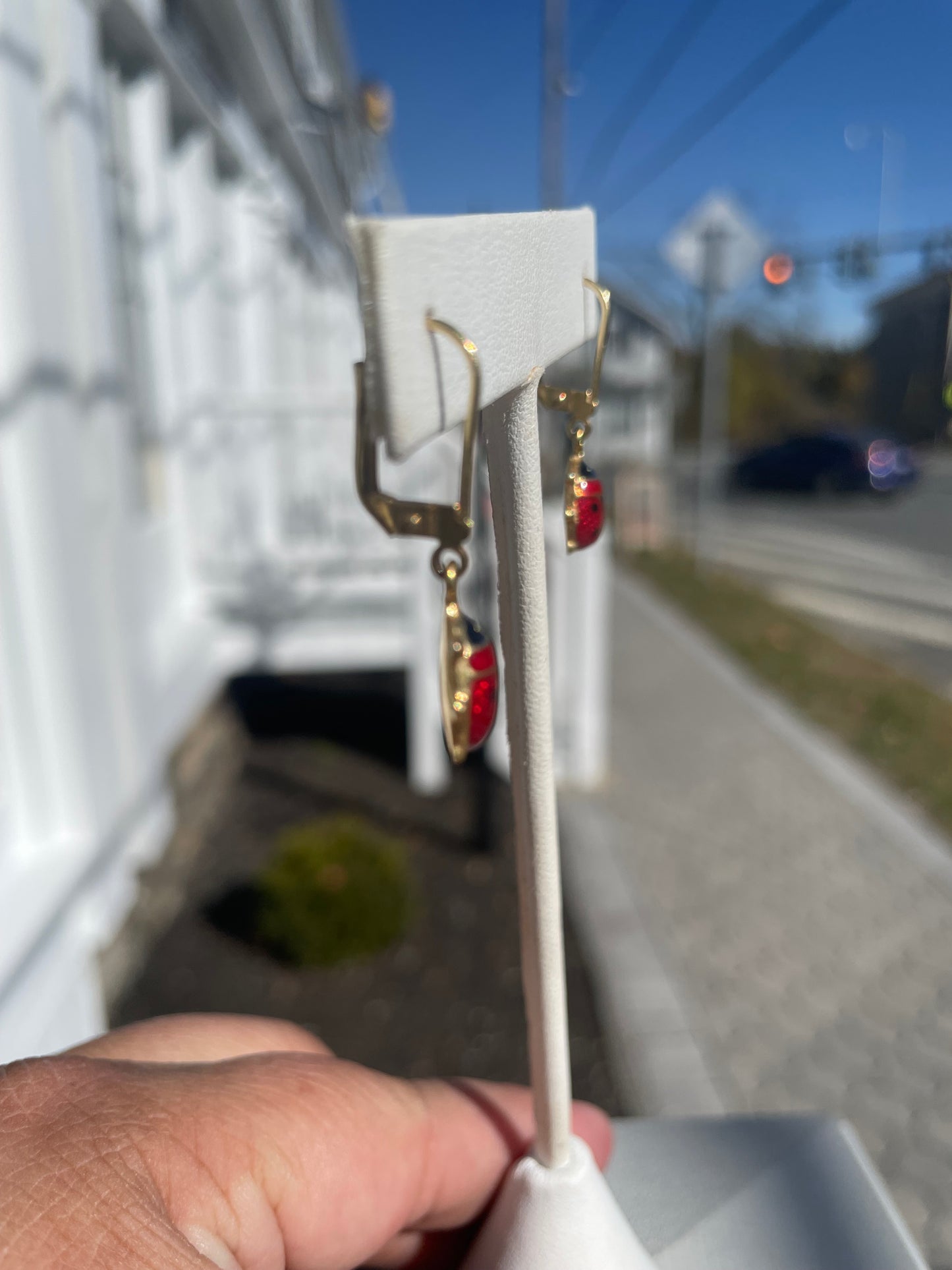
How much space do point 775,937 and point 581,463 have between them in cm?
288

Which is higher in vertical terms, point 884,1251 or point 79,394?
A: point 79,394

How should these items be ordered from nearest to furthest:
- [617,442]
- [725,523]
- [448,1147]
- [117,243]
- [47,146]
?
1. [448,1147]
2. [47,146]
3. [117,243]
4. [617,442]
5. [725,523]

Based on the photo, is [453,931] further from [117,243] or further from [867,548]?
[867,548]

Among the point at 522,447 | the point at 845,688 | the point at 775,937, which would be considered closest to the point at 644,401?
the point at 845,688

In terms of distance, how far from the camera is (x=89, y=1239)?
66cm

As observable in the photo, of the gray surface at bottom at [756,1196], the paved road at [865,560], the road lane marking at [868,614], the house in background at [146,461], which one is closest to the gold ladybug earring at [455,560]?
the gray surface at bottom at [756,1196]

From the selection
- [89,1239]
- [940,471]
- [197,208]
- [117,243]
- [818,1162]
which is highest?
[197,208]

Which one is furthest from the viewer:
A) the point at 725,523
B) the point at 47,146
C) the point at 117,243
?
the point at 725,523

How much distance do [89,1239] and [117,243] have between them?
3641 millimetres

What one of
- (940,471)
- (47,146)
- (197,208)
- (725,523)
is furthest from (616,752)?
(725,523)

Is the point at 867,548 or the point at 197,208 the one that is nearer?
the point at 197,208

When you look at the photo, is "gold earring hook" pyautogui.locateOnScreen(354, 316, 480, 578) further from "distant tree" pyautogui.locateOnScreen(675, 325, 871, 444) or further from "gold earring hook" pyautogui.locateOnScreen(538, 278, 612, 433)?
"distant tree" pyautogui.locateOnScreen(675, 325, 871, 444)

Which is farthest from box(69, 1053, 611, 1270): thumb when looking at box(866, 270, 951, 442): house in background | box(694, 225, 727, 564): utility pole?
box(694, 225, 727, 564): utility pole

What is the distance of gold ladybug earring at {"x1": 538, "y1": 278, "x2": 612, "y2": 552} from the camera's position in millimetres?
891
